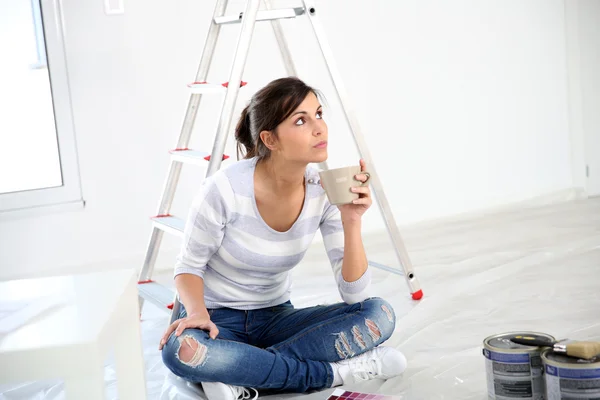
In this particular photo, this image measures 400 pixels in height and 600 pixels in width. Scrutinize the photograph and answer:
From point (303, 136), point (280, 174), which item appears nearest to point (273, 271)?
point (280, 174)

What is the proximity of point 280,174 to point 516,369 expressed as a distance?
78cm

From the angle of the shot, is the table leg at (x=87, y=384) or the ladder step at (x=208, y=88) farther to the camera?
the ladder step at (x=208, y=88)

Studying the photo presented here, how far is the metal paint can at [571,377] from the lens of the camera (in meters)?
1.38

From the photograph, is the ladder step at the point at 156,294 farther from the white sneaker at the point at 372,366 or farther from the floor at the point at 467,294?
the white sneaker at the point at 372,366

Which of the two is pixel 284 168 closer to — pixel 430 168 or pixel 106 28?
pixel 106 28

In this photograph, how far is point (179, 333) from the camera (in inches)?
72.1

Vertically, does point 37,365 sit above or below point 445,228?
above

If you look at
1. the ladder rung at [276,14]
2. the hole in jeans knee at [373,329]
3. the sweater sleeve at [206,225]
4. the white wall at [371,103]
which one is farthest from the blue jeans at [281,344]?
the white wall at [371,103]

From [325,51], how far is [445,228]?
154cm

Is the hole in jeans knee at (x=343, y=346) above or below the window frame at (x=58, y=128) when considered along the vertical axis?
below

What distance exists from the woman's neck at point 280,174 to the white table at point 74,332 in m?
0.67

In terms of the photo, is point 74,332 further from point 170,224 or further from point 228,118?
point 170,224

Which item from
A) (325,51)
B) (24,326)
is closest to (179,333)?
(24,326)

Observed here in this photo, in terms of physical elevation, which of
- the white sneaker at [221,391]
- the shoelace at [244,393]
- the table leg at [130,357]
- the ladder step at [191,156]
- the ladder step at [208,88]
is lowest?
the shoelace at [244,393]
